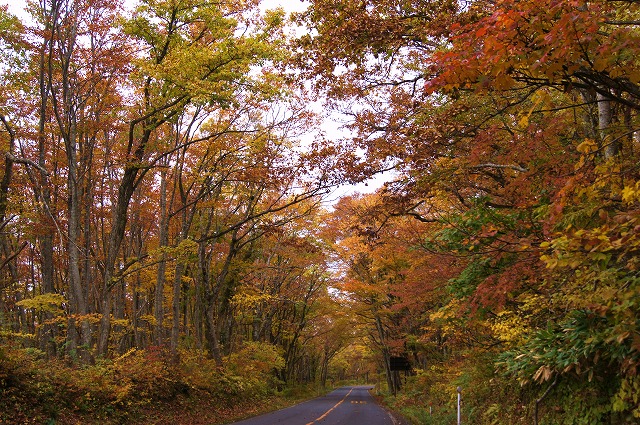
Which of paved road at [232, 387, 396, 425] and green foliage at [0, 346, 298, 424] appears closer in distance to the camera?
green foliage at [0, 346, 298, 424]

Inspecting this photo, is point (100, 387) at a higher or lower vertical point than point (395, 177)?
lower

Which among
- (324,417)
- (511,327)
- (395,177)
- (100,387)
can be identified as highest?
(395,177)

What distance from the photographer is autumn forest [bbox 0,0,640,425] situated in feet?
13.2

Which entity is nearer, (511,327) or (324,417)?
(511,327)

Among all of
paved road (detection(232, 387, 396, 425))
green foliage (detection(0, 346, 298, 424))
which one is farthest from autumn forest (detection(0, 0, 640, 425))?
paved road (detection(232, 387, 396, 425))

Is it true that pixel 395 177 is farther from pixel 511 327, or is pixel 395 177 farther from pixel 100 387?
pixel 100 387

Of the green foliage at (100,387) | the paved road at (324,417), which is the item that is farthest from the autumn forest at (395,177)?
the paved road at (324,417)

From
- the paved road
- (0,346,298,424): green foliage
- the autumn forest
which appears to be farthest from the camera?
the paved road

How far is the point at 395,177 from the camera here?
10.8 metres

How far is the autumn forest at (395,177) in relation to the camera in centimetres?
404

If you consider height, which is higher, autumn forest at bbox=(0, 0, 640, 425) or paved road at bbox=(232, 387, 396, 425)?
autumn forest at bbox=(0, 0, 640, 425)

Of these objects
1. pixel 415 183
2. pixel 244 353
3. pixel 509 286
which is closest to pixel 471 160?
pixel 415 183

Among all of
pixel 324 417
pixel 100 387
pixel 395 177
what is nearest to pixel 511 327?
pixel 395 177

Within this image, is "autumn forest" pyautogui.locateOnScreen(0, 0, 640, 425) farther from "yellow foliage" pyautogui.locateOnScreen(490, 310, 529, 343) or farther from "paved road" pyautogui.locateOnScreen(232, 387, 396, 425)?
"paved road" pyautogui.locateOnScreen(232, 387, 396, 425)
